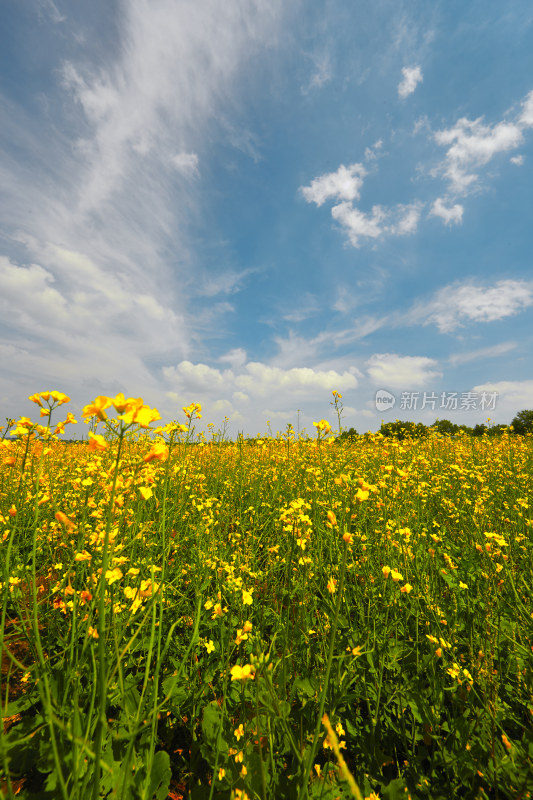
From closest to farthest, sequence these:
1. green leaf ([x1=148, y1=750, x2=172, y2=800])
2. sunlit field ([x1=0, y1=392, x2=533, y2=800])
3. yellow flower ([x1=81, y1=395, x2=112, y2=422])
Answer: yellow flower ([x1=81, y1=395, x2=112, y2=422]) < sunlit field ([x1=0, y1=392, x2=533, y2=800]) < green leaf ([x1=148, y1=750, x2=172, y2=800])

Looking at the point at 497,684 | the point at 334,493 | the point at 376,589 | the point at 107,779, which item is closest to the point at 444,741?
the point at 497,684

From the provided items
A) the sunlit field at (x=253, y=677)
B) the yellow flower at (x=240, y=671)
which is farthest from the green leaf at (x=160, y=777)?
the yellow flower at (x=240, y=671)

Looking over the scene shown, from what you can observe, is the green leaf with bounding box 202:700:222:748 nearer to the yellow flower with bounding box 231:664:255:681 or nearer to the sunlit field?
the sunlit field

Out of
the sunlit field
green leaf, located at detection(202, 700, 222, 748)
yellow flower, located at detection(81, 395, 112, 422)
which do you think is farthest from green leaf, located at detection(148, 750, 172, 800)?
yellow flower, located at detection(81, 395, 112, 422)

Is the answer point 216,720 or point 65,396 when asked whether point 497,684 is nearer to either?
point 216,720

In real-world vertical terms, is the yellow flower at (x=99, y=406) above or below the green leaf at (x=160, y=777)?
above

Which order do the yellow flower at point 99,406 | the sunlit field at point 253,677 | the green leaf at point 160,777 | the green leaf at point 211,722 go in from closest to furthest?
the yellow flower at point 99,406 < the sunlit field at point 253,677 < the green leaf at point 160,777 < the green leaf at point 211,722

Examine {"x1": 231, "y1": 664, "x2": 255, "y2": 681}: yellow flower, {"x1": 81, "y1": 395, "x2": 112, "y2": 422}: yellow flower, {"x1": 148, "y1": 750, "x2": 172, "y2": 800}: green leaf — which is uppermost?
→ {"x1": 81, "y1": 395, "x2": 112, "y2": 422}: yellow flower

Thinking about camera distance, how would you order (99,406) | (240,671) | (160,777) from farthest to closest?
(160,777) → (240,671) → (99,406)

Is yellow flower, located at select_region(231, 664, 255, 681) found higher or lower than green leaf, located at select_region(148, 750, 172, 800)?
higher

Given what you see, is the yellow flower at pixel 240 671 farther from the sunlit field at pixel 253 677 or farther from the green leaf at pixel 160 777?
the green leaf at pixel 160 777

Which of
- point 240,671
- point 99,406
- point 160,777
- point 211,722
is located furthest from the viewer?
point 211,722

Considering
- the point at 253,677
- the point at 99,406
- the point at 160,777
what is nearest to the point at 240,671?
the point at 253,677

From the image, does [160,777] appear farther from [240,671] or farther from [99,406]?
[99,406]
